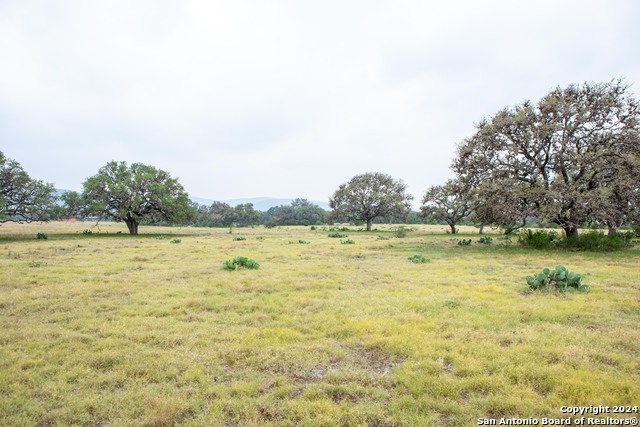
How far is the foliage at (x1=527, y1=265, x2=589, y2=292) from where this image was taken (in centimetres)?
974

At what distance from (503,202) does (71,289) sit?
21.4 m

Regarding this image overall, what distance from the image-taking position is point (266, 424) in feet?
12.2

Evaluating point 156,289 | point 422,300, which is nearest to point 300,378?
point 422,300

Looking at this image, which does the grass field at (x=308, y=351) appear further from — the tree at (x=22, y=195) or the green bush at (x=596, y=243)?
the tree at (x=22, y=195)

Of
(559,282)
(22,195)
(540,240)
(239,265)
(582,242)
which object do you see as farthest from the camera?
(22,195)

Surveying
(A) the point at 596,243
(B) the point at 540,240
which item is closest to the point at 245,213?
(B) the point at 540,240

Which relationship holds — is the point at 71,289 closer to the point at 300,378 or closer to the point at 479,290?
the point at 300,378

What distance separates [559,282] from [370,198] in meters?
43.5

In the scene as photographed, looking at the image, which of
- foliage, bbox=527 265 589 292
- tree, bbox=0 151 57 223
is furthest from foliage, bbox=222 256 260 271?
tree, bbox=0 151 57 223

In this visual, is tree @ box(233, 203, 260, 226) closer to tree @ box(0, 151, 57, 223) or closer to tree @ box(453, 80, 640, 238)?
tree @ box(0, 151, 57, 223)

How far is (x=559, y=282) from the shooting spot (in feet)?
32.6

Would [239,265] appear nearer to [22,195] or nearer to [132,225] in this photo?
[22,195]

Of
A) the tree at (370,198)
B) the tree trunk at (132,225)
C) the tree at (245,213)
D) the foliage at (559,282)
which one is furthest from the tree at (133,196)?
the tree at (245,213)

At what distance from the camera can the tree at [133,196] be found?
36719 mm
